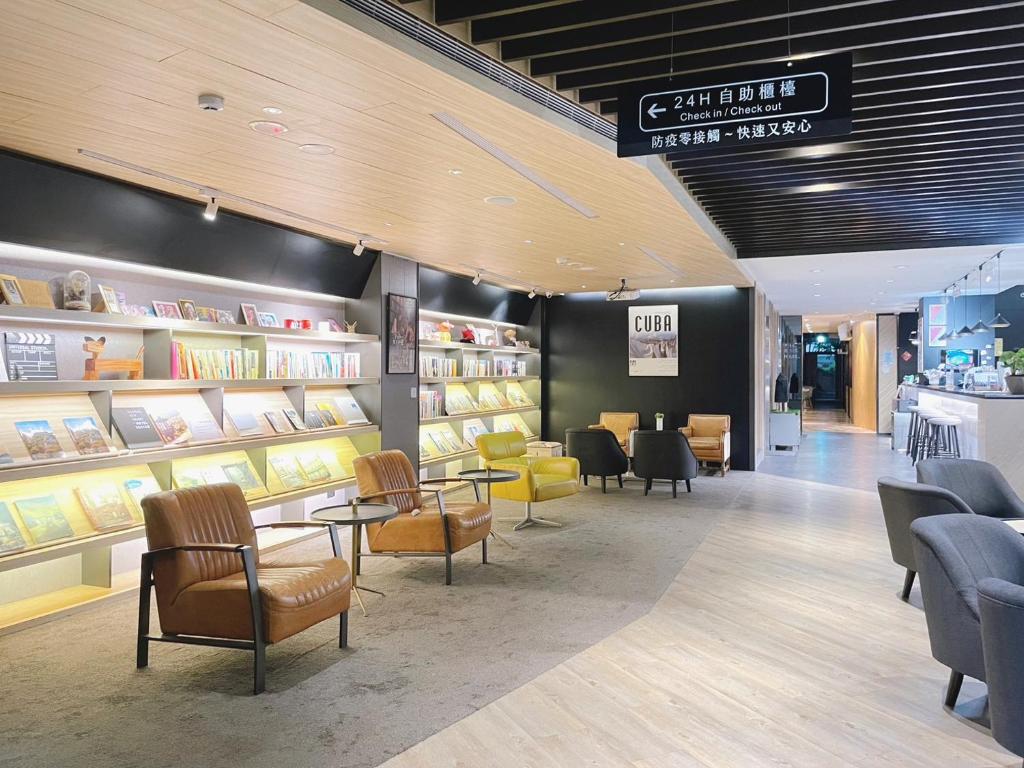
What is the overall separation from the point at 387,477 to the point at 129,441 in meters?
2.03

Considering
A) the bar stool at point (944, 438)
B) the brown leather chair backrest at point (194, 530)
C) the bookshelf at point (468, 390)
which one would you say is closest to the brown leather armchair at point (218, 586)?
the brown leather chair backrest at point (194, 530)

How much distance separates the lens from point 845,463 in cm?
1316

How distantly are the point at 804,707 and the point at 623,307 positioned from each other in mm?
10011

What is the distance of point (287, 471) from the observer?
7.39 metres

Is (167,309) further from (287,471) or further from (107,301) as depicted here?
(287,471)

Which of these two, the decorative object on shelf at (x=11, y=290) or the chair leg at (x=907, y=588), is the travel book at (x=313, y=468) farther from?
the chair leg at (x=907, y=588)

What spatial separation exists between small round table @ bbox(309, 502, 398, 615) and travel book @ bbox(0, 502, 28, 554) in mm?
1874

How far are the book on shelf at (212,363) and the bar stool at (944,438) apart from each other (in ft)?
30.3

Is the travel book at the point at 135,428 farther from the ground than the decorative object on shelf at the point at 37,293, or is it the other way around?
the decorative object on shelf at the point at 37,293

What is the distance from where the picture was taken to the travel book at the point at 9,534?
15.6 ft

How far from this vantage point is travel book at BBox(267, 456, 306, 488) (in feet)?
24.0

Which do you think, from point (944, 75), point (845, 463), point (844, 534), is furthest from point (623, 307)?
point (944, 75)

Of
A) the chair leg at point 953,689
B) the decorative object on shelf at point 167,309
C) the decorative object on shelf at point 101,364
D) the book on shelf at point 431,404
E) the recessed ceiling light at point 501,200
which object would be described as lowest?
the chair leg at point 953,689

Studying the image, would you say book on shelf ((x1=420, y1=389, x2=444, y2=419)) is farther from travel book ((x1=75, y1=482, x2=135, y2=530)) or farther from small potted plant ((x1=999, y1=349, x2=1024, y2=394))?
small potted plant ((x1=999, y1=349, x2=1024, y2=394))
